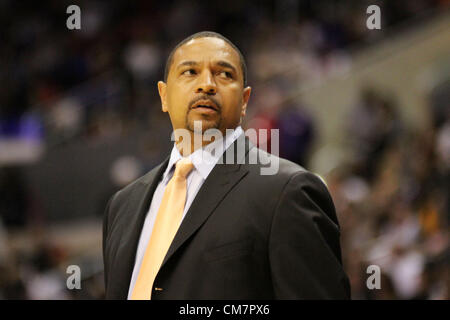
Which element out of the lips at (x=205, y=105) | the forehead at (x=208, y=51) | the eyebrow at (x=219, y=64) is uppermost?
the forehead at (x=208, y=51)

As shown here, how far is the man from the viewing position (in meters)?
1.69

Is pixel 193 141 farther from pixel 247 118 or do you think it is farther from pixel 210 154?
pixel 247 118

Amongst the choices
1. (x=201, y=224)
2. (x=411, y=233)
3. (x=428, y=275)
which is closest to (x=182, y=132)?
(x=201, y=224)

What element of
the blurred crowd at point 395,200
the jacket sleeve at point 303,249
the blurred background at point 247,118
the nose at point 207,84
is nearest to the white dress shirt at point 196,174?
the nose at point 207,84

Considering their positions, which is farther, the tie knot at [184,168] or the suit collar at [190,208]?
the tie knot at [184,168]

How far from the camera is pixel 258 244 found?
1714mm

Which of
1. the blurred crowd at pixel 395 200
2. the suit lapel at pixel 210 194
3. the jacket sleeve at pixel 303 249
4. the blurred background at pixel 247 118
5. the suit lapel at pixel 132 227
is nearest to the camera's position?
the jacket sleeve at pixel 303 249

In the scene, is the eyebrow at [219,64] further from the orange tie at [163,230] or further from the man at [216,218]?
the orange tie at [163,230]

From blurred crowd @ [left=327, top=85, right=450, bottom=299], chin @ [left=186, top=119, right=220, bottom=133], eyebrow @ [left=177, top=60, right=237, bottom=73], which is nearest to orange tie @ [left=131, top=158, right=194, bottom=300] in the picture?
chin @ [left=186, top=119, right=220, bottom=133]

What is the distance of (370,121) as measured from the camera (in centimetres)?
656

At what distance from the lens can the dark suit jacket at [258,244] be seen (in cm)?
168

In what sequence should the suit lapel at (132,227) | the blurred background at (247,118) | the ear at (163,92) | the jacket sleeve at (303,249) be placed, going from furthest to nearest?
the blurred background at (247,118), the ear at (163,92), the suit lapel at (132,227), the jacket sleeve at (303,249)

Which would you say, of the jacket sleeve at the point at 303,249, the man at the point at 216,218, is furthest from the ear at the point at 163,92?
the jacket sleeve at the point at 303,249

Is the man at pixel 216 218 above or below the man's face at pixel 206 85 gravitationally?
below
